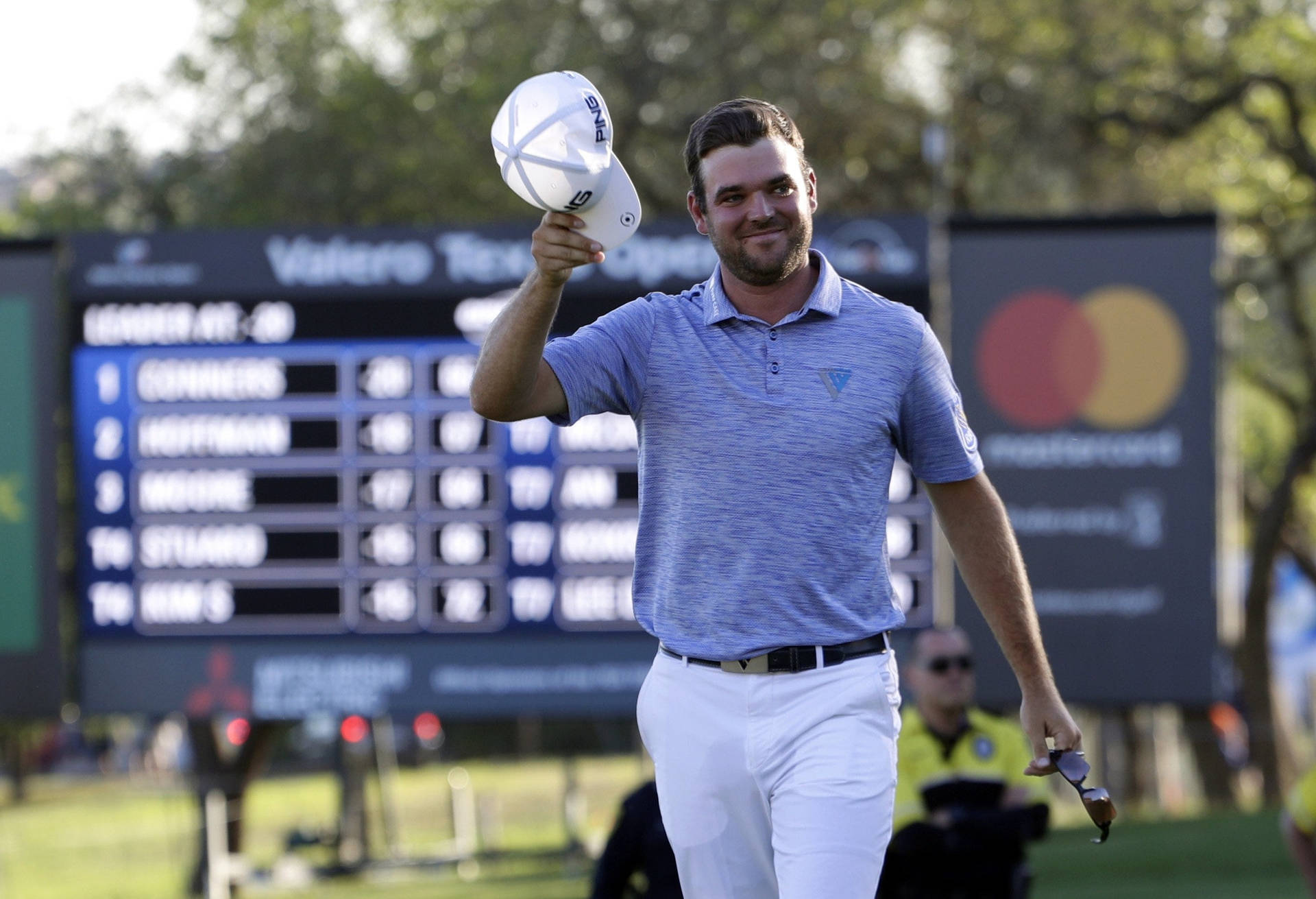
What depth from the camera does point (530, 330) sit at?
116 inches

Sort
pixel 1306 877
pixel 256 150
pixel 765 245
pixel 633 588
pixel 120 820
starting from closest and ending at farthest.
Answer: pixel 765 245
pixel 633 588
pixel 1306 877
pixel 256 150
pixel 120 820

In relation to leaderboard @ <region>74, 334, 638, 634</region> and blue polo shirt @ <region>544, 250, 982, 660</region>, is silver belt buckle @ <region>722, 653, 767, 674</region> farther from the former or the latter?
leaderboard @ <region>74, 334, 638, 634</region>

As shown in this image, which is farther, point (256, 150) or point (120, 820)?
point (120, 820)

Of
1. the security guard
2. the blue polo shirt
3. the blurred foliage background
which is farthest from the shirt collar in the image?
the blurred foliage background

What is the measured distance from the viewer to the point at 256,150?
14.3 m

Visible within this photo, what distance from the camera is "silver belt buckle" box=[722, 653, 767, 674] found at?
10.1ft

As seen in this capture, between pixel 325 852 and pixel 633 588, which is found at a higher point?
pixel 633 588

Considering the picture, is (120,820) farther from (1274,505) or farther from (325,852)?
(1274,505)

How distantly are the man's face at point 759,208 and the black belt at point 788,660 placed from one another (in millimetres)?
637

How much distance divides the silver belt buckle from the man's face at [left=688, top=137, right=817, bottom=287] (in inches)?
25.6

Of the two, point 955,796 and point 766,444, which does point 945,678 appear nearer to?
point 955,796

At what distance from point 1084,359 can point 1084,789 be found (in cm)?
592

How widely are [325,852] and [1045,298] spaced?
9734 mm

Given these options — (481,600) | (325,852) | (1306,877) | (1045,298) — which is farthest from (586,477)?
(325,852)
